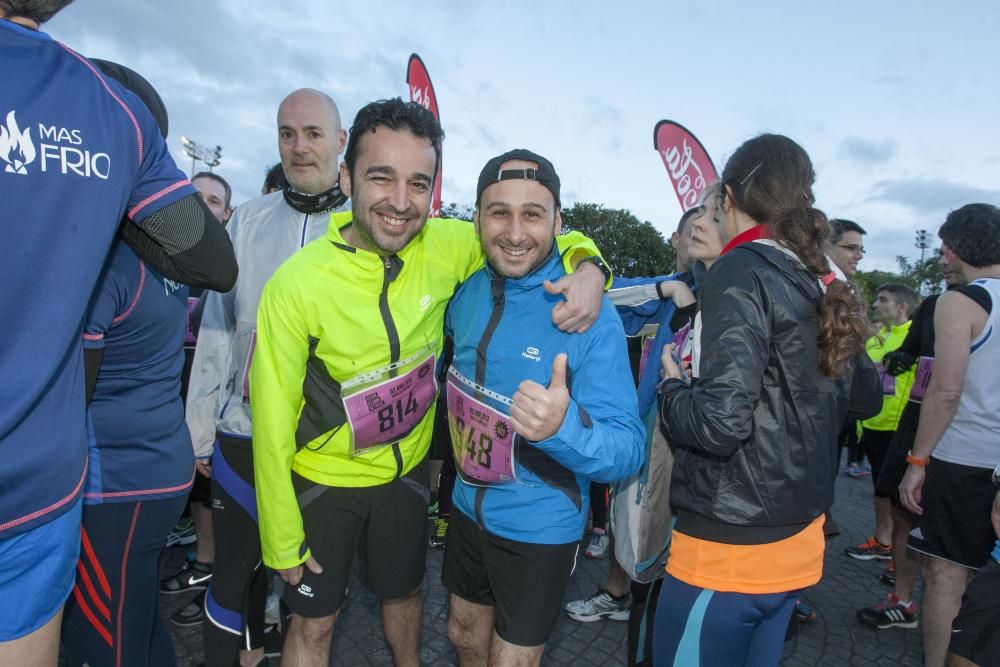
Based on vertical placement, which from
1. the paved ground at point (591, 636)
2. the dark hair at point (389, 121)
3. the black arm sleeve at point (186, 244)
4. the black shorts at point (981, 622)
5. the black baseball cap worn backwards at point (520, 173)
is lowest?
the paved ground at point (591, 636)

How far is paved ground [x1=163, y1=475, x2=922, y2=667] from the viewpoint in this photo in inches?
124

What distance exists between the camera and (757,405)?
178cm

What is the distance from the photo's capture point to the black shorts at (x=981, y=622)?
1966 millimetres

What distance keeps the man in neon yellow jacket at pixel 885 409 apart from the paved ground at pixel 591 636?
0.67 meters

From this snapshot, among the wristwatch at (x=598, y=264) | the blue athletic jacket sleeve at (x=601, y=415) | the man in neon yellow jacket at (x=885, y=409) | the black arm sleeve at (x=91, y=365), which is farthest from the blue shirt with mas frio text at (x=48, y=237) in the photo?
the man in neon yellow jacket at (x=885, y=409)

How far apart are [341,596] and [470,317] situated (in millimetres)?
1160

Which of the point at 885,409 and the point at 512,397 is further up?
the point at 512,397

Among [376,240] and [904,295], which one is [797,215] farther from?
[904,295]

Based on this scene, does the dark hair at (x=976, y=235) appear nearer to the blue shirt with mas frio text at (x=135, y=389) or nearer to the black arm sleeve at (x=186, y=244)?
the black arm sleeve at (x=186, y=244)

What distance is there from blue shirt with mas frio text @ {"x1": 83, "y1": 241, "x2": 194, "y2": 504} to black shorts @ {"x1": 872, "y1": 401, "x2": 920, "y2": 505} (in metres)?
4.07

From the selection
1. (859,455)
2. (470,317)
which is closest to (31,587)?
(470,317)

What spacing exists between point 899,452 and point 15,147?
4682 mm

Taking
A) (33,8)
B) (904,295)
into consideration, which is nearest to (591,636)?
(33,8)

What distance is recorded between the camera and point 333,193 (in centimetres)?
284
